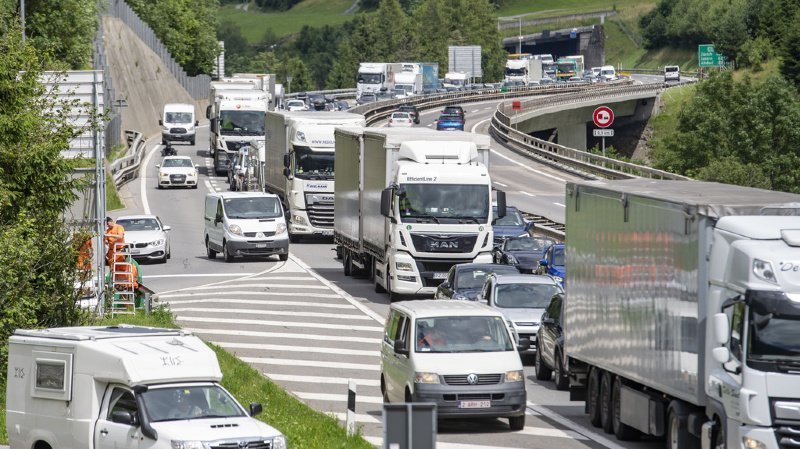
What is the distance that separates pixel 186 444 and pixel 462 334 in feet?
19.9

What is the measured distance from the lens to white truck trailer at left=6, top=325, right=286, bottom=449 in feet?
47.3

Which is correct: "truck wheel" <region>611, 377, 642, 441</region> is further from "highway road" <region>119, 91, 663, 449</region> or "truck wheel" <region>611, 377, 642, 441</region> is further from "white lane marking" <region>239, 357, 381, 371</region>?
"white lane marking" <region>239, 357, 381, 371</region>

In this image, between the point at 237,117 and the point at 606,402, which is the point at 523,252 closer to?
the point at 606,402

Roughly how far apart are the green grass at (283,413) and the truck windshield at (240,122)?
4467cm

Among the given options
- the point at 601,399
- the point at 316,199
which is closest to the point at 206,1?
the point at 316,199

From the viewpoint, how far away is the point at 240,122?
70.2 m

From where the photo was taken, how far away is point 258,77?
3942 inches

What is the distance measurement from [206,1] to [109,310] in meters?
123

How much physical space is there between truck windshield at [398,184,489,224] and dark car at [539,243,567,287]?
2386mm

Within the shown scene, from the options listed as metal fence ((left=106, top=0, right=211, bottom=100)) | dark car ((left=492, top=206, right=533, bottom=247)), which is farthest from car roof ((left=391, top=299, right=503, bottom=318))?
metal fence ((left=106, top=0, right=211, bottom=100))

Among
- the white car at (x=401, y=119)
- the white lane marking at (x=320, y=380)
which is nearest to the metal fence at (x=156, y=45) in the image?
the white car at (x=401, y=119)

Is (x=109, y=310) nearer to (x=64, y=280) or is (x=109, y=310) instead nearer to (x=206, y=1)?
(x=64, y=280)

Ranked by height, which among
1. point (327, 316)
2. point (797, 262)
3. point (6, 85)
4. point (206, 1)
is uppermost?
point (206, 1)

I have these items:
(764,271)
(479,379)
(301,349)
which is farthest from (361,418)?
(764,271)
